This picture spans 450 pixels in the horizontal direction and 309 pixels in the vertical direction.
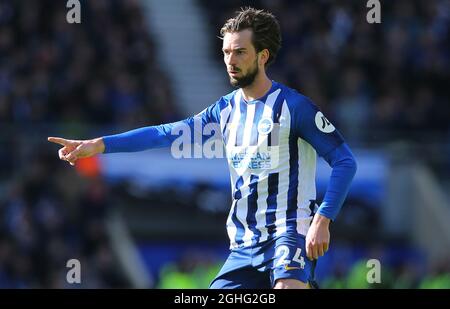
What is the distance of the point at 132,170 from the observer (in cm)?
1571

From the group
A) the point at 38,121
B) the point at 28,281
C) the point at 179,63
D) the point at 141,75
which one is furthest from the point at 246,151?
the point at 179,63

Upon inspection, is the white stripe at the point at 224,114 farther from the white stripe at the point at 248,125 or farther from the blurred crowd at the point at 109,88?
the blurred crowd at the point at 109,88

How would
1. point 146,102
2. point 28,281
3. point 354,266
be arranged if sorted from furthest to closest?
point 146,102 < point 354,266 < point 28,281

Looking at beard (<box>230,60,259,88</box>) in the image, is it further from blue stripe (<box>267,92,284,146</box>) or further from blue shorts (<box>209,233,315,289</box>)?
blue shorts (<box>209,233,315,289</box>)

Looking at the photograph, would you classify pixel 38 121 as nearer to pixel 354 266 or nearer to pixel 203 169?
pixel 203 169

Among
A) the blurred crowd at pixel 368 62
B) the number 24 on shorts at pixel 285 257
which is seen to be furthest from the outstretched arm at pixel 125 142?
the blurred crowd at pixel 368 62

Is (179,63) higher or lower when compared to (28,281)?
higher

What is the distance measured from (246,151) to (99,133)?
8.29 m

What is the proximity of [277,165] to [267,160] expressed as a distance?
73 millimetres

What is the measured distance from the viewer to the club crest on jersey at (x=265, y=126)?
7320 mm

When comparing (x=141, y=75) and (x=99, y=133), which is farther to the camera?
(x=141, y=75)

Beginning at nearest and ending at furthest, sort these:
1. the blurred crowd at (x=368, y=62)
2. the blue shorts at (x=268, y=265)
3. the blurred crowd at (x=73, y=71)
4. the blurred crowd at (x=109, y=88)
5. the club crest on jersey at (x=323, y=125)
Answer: the blue shorts at (x=268, y=265) < the club crest on jersey at (x=323, y=125) < the blurred crowd at (x=109, y=88) < the blurred crowd at (x=73, y=71) < the blurred crowd at (x=368, y=62)

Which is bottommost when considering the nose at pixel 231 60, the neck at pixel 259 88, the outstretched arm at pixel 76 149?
the outstretched arm at pixel 76 149

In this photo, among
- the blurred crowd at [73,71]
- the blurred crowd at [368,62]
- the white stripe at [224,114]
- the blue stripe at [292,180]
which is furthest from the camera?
the blurred crowd at [368,62]
